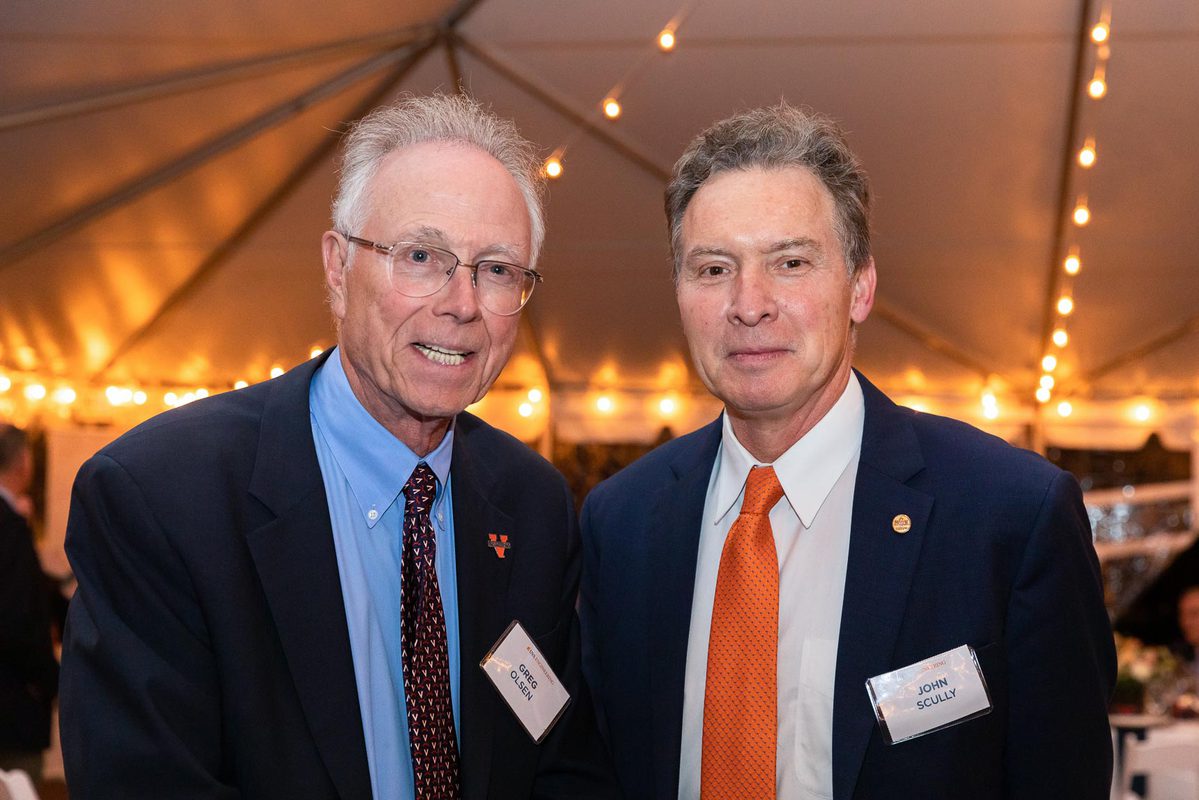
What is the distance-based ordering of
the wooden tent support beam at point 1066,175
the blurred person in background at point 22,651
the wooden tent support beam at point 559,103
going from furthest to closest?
the wooden tent support beam at point 559,103
the wooden tent support beam at point 1066,175
the blurred person in background at point 22,651

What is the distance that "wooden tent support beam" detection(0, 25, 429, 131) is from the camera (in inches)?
224

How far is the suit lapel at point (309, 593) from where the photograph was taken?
1.85 metres

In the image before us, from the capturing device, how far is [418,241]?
204 cm

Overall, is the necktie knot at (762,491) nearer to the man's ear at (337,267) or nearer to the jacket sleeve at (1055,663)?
the jacket sleeve at (1055,663)

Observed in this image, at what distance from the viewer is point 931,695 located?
2.03 metres

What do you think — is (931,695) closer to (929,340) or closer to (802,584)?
(802,584)

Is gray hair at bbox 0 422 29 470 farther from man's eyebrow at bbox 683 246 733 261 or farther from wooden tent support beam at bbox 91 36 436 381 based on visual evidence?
man's eyebrow at bbox 683 246 733 261

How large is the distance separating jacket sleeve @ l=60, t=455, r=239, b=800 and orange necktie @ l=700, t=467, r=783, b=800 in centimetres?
86

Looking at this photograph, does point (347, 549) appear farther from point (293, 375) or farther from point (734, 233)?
point (734, 233)

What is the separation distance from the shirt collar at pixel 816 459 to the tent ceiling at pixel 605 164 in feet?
13.1

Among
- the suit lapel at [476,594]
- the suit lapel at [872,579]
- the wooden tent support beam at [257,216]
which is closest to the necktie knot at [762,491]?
the suit lapel at [872,579]

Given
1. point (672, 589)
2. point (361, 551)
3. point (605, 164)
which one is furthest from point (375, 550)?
point (605, 164)

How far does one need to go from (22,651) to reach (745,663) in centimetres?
355

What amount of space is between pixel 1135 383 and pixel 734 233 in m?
7.54
